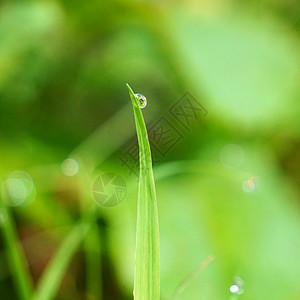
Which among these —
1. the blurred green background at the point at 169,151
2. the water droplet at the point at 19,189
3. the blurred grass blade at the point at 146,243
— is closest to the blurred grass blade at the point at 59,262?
the blurred green background at the point at 169,151

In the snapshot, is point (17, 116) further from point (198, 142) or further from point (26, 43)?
point (198, 142)

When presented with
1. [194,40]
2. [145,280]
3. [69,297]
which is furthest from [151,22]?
[145,280]

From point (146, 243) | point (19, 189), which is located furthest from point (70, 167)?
point (146, 243)

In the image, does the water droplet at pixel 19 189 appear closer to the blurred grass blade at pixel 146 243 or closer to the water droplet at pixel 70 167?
the water droplet at pixel 70 167

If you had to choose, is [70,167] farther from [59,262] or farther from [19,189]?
[59,262]

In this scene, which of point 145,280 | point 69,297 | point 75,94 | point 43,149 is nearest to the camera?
point 145,280

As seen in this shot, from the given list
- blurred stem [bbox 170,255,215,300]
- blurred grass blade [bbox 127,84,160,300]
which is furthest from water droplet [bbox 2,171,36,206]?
blurred grass blade [bbox 127,84,160,300]

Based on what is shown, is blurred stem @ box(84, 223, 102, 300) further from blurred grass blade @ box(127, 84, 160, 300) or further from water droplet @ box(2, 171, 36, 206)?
blurred grass blade @ box(127, 84, 160, 300)

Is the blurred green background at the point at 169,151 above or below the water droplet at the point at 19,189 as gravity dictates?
above
